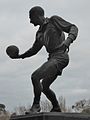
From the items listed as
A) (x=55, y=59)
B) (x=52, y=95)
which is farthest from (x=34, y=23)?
(x=52, y=95)

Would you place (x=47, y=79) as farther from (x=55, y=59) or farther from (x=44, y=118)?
(x=44, y=118)

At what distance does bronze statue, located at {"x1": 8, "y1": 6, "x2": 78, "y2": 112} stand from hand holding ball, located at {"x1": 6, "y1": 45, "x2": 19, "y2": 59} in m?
0.44

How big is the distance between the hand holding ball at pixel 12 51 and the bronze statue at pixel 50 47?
44cm

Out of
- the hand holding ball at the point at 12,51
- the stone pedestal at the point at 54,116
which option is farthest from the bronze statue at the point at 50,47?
the hand holding ball at the point at 12,51

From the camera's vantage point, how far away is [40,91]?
8.95m

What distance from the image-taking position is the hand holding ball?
9695mm

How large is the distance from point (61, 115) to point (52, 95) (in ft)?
2.89

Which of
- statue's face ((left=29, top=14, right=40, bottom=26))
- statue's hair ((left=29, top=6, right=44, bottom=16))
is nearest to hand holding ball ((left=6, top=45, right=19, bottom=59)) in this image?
statue's face ((left=29, top=14, right=40, bottom=26))

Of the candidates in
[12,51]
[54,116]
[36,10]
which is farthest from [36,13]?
[54,116]

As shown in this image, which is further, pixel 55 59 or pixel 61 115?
pixel 55 59

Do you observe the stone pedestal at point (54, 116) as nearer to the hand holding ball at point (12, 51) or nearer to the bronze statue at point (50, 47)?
the bronze statue at point (50, 47)

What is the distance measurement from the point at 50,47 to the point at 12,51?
934mm

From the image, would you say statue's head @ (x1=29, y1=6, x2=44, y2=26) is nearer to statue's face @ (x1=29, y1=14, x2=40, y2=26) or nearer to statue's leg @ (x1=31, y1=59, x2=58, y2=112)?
statue's face @ (x1=29, y1=14, x2=40, y2=26)

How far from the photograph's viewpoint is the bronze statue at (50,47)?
8.94 metres
